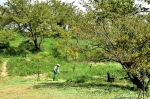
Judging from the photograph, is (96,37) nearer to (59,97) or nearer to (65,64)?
(59,97)

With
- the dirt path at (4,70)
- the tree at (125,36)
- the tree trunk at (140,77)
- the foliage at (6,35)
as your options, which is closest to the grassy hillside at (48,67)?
the dirt path at (4,70)

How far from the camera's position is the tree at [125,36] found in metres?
15.6

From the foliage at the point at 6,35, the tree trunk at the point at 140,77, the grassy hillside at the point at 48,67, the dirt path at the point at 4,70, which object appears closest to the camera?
the tree trunk at the point at 140,77

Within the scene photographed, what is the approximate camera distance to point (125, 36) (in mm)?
20094

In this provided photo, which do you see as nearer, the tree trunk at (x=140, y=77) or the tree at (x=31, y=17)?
the tree trunk at (x=140, y=77)

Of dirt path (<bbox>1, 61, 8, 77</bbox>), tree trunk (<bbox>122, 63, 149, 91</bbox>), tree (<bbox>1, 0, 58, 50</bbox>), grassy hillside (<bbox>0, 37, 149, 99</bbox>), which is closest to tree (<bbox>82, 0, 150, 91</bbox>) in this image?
tree trunk (<bbox>122, 63, 149, 91</bbox>)

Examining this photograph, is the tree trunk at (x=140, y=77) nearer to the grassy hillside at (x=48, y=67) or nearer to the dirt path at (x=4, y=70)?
the grassy hillside at (x=48, y=67)

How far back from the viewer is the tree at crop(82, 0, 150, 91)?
51.2 ft

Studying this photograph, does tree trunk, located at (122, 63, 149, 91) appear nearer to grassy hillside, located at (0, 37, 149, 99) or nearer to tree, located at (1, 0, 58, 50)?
grassy hillside, located at (0, 37, 149, 99)

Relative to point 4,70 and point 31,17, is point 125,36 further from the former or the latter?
point 31,17

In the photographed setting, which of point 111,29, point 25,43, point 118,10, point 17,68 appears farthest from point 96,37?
point 25,43

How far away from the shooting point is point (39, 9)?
50375 mm

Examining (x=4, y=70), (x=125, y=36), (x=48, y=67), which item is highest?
(x=125, y=36)

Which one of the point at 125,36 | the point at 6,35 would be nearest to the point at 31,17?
the point at 6,35
